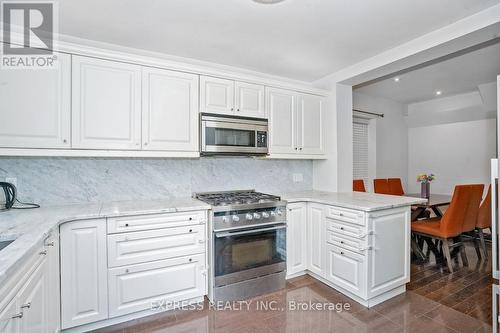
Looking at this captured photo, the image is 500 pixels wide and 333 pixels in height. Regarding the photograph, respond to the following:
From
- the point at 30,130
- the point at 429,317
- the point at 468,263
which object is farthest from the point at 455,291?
the point at 30,130

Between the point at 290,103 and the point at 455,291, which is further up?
the point at 290,103

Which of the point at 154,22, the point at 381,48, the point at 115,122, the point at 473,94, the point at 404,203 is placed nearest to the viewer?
the point at 154,22

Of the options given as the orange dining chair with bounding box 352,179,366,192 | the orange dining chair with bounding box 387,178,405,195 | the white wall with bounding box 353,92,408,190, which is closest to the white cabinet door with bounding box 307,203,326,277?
the orange dining chair with bounding box 352,179,366,192

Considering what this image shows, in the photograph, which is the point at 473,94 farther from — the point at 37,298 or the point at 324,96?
the point at 37,298

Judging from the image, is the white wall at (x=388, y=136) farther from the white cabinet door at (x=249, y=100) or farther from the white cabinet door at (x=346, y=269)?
the white cabinet door at (x=346, y=269)

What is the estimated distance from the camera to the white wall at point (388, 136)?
4.95m

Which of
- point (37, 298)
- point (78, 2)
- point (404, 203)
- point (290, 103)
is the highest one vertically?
point (78, 2)

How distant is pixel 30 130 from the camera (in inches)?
78.8

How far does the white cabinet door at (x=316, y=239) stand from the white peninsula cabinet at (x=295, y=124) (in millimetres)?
742

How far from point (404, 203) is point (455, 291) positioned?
1.09 metres

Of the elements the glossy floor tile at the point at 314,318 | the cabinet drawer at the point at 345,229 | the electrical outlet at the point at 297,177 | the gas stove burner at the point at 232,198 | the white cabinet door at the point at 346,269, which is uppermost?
the electrical outlet at the point at 297,177

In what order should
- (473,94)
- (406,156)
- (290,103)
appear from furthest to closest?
(406,156)
(473,94)
(290,103)

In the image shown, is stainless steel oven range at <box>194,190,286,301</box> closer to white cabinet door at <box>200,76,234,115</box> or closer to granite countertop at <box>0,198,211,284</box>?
granite countertop at <box>0,198,211,284</box>

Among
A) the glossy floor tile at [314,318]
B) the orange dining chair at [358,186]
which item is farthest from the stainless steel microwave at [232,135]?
the orange dining chair at [358,186]
